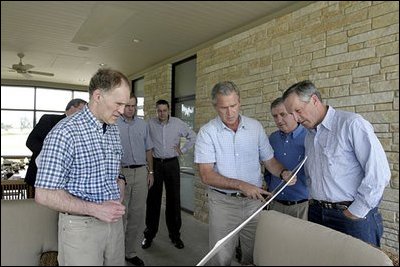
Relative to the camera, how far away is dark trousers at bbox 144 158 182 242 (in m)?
2.94

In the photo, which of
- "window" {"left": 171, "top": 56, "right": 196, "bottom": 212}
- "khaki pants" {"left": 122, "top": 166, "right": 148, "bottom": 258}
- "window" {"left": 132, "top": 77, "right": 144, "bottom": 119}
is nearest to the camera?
"window" {"left": 132, "top": 77, "right": 144, "bottom": 119}

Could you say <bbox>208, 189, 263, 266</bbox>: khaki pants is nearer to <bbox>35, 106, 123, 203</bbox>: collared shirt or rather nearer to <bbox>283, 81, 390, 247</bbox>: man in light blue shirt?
<bbox>283, 81, 390, 247</bbox>: man in light blue shirt

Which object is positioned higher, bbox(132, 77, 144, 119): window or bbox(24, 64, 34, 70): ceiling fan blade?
bbox(132, 77, 144, 119): window

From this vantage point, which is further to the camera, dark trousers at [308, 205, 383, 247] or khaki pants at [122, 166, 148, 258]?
khaki pants at [122, 166, 148, 258]

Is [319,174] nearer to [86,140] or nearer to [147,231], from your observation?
[86,140]

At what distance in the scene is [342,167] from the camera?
1.37 m

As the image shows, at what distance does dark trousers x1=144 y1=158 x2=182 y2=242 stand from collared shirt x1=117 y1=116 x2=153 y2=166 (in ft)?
1.60

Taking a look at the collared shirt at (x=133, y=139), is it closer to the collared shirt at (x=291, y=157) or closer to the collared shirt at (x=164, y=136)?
the collared shirt at (x=164, y=136)

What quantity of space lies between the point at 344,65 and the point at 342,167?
102 cm

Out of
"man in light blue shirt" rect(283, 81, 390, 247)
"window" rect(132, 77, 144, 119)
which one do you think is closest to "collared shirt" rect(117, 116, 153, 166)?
"window" rect(132, 77, 144, 119)

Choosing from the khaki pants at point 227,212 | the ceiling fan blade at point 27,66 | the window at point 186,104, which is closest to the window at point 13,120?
the ceiling fan blade at point 27,66

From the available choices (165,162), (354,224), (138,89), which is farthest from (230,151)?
(165,162)

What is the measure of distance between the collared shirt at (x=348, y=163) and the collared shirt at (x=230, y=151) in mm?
261

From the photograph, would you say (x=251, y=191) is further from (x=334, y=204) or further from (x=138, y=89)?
(x=138, y=89)
